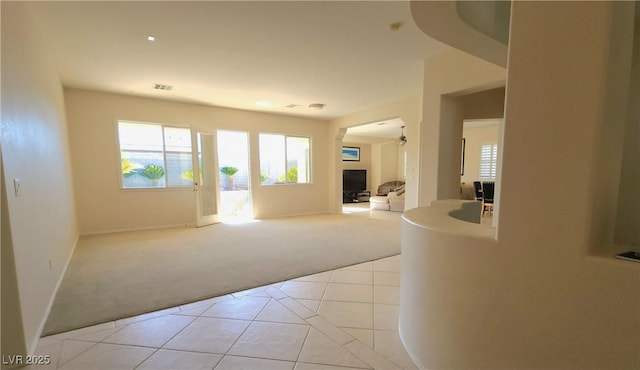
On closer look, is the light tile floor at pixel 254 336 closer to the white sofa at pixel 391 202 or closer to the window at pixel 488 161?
the white sofa at pixel 391 202

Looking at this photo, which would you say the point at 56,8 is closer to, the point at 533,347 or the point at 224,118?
the point at 224,118

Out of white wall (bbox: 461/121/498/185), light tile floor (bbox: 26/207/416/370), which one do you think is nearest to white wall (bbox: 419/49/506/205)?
light tile floor (bbox: 26/207/416/370)

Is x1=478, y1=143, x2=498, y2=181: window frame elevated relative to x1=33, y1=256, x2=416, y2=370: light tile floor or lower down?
elevated


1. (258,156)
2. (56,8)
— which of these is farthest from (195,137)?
(56,8)

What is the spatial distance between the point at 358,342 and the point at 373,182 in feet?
31.5

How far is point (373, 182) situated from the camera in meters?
11.2

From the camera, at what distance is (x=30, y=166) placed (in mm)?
2148

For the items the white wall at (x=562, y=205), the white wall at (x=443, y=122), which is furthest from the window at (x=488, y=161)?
the white wall at (x=562, y=205)

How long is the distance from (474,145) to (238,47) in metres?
7.87

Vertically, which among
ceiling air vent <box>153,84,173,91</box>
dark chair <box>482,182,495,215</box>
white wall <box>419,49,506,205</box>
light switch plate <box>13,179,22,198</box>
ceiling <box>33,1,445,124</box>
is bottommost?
dark chair <box>482,182,495,215</box>

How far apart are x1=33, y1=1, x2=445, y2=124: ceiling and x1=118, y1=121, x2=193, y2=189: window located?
803mm

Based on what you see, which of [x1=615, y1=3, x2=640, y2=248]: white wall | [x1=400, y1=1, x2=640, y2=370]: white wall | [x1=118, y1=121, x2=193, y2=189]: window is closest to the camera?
[x1=400, y1=1, x2=640, y2=370]: white wall

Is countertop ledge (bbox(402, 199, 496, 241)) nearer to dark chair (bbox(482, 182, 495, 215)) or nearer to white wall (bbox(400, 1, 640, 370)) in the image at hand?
white wall (bbox(400, 1, 640, 370))

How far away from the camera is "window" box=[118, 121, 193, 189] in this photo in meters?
5.28
